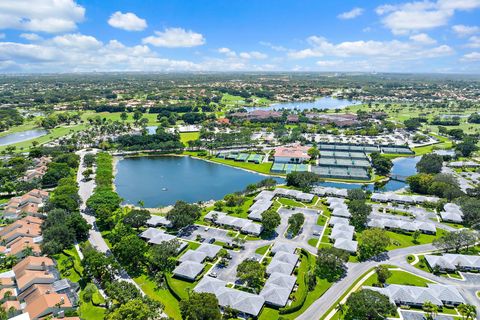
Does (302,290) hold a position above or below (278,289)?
below

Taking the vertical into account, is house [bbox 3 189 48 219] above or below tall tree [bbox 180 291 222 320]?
below

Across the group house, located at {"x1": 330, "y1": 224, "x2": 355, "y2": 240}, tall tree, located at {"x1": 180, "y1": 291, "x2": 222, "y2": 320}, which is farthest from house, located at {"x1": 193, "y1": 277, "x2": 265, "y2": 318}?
house, located at {"x1": 330, "y1": 224, "x2": 355, "y2": 240}

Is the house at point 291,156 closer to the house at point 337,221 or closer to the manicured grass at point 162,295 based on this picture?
the house at point 337,221

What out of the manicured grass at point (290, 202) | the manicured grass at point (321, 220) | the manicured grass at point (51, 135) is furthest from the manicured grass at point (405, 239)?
the manicured grass at point (51, 135)

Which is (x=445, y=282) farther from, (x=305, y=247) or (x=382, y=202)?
(x=382, y=202)

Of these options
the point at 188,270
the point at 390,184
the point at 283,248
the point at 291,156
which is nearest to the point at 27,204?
the point at 188,270

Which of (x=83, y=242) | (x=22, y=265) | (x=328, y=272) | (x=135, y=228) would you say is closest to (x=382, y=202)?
(x=328, y=272)

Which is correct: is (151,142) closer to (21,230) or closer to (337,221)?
(21,230)

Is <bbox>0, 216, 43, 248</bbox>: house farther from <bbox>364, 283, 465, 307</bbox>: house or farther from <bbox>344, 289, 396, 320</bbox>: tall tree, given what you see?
<bbox>364, 283, 465, 307</bbox>: house
